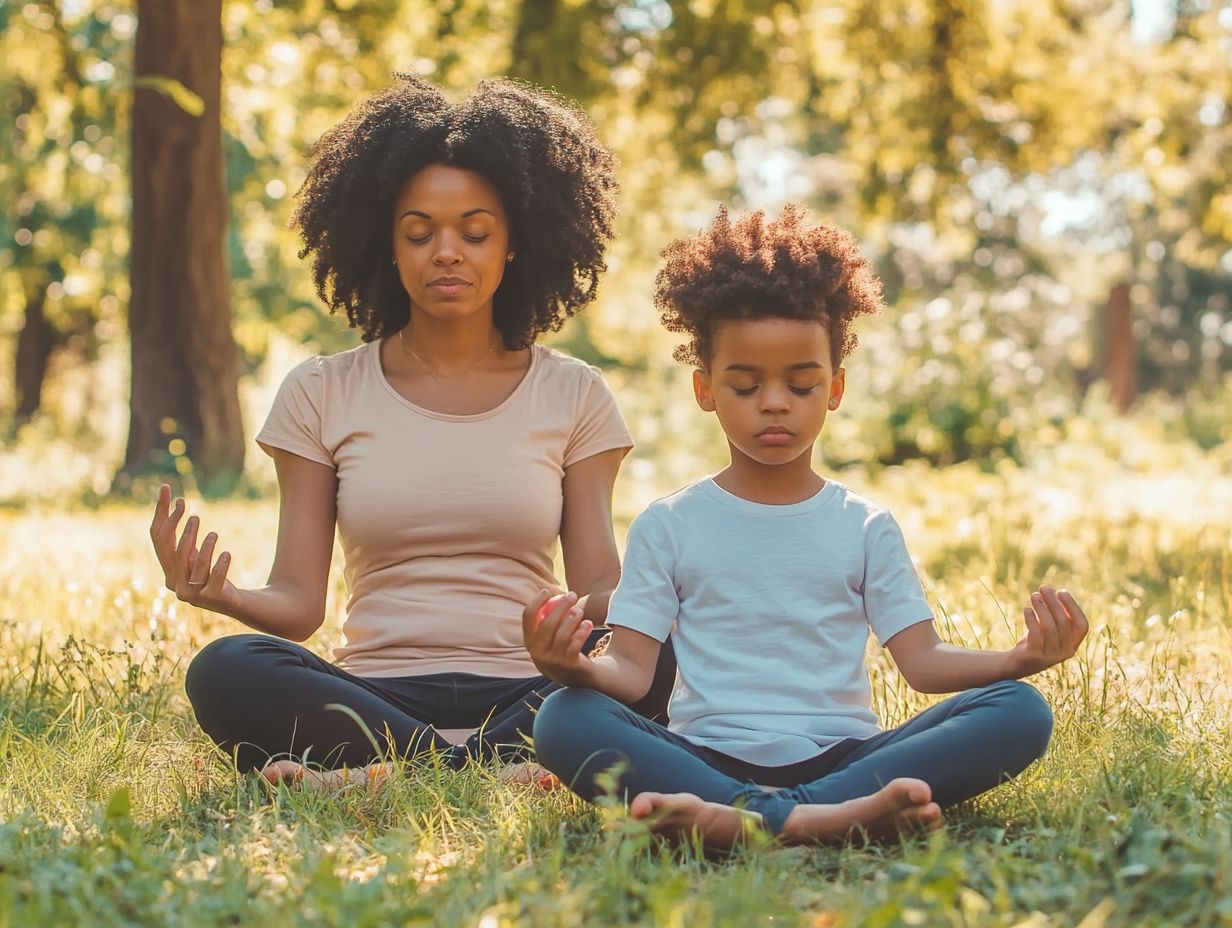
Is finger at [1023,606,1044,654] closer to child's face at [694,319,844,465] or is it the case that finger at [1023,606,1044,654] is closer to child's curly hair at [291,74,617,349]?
child's face at [694,319,844,465]

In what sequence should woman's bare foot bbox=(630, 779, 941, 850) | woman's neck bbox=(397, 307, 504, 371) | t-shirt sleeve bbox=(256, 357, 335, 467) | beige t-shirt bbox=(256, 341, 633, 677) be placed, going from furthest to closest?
1. woman's neck bbox=(397, 307, 504, 371)
2. t-shirt sleeve bbox=(256, 357, 335, 467)
3. beige t-shirt bbox=(256, 341, 633, 677)
4. woman's bare foot bbox=(630, 779, 941, 850)

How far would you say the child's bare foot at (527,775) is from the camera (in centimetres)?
308

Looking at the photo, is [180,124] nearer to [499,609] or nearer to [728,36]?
[728,36]

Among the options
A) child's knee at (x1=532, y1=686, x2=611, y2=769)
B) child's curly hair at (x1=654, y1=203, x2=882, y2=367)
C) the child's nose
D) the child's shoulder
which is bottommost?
child's knee at (x1=532, y1=686, x2=611, y2=769)

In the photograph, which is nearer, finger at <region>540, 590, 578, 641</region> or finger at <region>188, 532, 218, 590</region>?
finger at <region>540, 590, 578, 641</region>

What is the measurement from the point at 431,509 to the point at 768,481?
37.2 inches

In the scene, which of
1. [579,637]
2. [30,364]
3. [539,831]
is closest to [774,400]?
[579,637]

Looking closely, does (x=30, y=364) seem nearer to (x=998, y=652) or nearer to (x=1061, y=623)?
(x=998, y=652)

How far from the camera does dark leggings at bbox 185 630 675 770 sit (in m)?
3.27

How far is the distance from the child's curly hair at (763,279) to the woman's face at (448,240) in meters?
0.56

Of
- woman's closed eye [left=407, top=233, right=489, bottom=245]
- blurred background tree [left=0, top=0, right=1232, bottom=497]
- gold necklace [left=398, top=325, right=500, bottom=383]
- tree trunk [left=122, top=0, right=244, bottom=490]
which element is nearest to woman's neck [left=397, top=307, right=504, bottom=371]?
gold necklace [left=398, top=325, right=500, bottom=383]

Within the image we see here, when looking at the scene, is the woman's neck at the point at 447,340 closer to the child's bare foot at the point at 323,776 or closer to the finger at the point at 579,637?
the child's bare foot at the point at 323,776

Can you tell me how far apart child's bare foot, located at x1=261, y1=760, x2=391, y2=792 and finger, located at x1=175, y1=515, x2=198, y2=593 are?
442mm

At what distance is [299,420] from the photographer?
12.3ft
